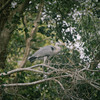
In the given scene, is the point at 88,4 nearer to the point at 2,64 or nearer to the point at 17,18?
the point at 17,18

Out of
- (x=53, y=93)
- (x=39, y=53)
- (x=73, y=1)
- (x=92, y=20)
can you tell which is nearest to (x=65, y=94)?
(x=53, y=93)

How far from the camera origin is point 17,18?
4.35 metres

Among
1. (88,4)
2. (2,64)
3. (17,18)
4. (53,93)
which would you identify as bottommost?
(53,93)

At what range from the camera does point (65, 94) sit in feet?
11.7

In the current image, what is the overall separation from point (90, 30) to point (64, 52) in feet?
2.86

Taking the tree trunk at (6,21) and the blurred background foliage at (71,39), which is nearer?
the blurred background foliage at (71,39)

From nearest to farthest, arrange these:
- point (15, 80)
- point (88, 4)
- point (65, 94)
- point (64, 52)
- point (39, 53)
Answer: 1. point (65, 94)
2. point (88, 4)
3. point (64, 52)
4. point (15, 80)
5. point (39, 53)

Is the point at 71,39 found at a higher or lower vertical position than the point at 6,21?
lower

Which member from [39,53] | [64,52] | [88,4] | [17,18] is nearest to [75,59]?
[64,52]

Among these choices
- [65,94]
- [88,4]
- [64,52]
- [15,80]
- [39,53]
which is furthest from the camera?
[39,53]

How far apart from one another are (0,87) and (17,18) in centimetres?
152

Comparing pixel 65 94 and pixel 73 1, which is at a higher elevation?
pixel 73 1

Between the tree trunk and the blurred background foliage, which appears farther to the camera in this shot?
the tree trunk

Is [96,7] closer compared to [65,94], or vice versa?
[65,94]
